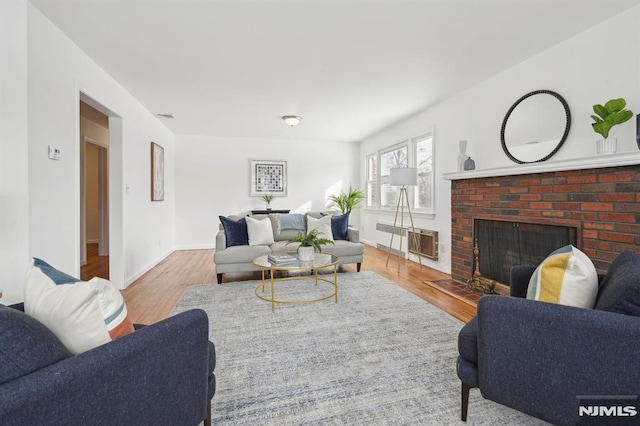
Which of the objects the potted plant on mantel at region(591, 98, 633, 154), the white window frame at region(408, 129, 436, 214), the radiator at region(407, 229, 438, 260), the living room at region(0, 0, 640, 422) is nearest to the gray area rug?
the living room at region(0, 0, 640, 422)

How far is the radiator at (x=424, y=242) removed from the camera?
4.35 m

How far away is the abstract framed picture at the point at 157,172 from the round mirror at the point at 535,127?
188 inches

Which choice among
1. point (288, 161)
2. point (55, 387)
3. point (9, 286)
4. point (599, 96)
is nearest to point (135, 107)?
point (9, 286)

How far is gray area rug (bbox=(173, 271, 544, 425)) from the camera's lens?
4.92 ft

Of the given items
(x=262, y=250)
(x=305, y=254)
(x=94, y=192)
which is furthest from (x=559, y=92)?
(x=94, y=192)

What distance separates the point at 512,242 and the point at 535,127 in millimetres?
1142

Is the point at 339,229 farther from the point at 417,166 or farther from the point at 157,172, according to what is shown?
the point at 157,172

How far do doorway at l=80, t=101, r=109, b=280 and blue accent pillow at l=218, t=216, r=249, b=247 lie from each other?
184 cm

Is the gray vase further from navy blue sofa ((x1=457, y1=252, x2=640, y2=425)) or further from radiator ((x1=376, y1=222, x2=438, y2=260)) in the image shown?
navy blue sofa ((x1=457, y1=252, x2=640, y2=425))

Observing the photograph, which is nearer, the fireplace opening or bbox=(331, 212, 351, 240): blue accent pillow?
the fireplace opening

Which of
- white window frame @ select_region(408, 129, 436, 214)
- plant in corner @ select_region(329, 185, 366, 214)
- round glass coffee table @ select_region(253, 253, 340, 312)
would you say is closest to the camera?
round glass coffee table @ select_region(253, 253, 340, 312)

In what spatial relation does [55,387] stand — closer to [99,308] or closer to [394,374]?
[99,308]

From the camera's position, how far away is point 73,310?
3.04ft

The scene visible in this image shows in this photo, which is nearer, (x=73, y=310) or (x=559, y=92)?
(x=73, y=310)
